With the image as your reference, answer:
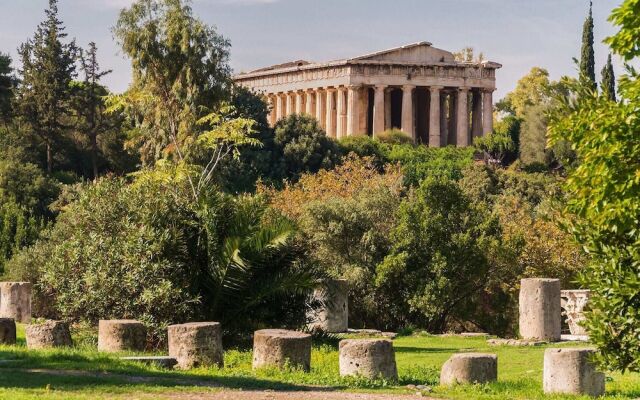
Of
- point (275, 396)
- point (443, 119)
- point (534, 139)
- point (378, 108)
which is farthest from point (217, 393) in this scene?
point (443, 119)

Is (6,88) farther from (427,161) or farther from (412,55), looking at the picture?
(412,55)

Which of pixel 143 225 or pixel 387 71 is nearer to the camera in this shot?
pixel 143 225

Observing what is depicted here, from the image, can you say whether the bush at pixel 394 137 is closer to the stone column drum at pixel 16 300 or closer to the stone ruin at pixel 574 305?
the stone ruin at pixel 574 305

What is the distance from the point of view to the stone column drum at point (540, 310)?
29.2m

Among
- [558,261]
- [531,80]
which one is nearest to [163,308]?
[558,261]

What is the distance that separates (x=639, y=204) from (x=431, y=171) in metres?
60.0

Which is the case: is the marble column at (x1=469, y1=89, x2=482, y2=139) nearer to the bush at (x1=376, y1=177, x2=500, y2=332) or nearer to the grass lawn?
the bush at (x1=376, y1=177, x2=500, y2=332)

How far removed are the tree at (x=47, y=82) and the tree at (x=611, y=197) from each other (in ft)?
166

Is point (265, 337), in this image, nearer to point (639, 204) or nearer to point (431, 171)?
point (639, 204)

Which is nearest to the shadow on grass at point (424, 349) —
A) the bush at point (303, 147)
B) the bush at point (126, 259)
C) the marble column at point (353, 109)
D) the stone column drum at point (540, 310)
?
the stone column drum at point (540, 310)

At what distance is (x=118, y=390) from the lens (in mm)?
15367

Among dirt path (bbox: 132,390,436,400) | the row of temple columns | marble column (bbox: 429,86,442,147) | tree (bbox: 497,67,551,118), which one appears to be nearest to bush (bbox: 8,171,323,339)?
dirt path (bbox: 132,390,436,400)

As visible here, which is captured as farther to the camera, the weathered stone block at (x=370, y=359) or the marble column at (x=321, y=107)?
the marble column at (x=321, y=107)

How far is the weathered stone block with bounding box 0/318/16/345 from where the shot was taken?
71.1ft
